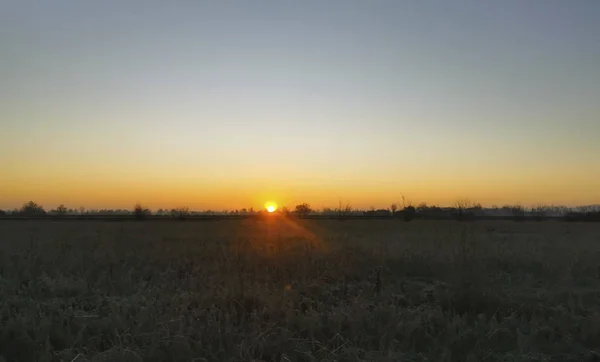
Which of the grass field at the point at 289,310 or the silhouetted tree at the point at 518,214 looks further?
the silhouetted tree at the point at 518,214

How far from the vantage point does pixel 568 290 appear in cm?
1014

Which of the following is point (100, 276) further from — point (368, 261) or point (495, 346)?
point (495, 346)

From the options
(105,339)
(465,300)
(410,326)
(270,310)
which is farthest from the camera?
(465,300)

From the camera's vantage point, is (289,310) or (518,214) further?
(518,214)

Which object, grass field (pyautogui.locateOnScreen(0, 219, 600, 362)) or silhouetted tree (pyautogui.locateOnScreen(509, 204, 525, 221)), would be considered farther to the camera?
silhouetted tree (pyautogui.locateOnScreen(509, 204, 525, 221))

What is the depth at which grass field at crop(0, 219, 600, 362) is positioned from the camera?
632 cm

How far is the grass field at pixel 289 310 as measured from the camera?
6316mm

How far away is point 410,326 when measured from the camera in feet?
23.3

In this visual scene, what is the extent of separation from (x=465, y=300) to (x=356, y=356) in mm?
3512

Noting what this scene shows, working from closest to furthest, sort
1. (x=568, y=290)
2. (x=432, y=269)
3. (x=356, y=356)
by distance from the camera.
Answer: (x=356, y=356) → (x=568, y=290) → (x=432, y=269)

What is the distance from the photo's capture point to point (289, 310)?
299 inches

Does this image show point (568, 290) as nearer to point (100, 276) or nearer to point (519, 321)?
point (519, 321)

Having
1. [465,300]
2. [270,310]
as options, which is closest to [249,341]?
[270,310]

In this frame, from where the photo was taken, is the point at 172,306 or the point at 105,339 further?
the point at 172,306
